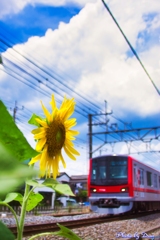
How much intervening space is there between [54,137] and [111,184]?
11.0 meters

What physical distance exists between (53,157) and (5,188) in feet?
1.12

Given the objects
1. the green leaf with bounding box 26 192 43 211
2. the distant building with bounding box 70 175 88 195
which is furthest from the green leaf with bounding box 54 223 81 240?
the distant building with bounding box 70 175 88 195

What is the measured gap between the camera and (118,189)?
436 inches

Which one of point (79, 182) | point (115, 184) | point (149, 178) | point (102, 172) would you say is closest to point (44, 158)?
point (115, 184)

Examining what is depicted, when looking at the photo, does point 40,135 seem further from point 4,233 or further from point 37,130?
point 4,233

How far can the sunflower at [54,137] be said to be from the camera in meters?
0.51

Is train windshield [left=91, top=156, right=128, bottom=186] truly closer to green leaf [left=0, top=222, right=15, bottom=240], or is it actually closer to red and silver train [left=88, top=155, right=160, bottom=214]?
red and silver train [left=88, top=155, right=160, bottom=214]

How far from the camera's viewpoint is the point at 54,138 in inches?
20.7

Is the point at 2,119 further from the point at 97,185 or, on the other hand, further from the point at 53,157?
the point at 97,185

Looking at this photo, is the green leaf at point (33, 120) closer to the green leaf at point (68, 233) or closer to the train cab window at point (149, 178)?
the green leaf at point (68, 233)

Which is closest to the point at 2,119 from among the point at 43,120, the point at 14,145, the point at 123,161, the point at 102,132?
the point at 14,145

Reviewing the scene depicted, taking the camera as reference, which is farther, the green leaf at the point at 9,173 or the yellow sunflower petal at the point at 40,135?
the yellow sunflower petal at the point at 40,135

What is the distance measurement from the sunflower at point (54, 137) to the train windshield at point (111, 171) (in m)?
10.7

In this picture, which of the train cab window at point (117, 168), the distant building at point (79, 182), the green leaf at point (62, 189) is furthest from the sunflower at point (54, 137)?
the distant building at point (79, 182)
